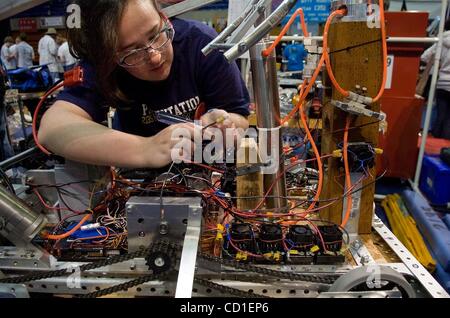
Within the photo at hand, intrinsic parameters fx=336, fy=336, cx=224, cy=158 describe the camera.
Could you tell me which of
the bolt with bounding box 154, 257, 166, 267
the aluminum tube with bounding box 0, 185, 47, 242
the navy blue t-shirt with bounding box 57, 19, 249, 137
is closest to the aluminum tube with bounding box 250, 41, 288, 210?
the navy blue t-shirt with bounding box 57, 19, 249, 137

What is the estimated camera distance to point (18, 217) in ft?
2.11

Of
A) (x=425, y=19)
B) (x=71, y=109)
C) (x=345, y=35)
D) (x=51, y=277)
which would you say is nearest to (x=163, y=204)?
(x=51, y=277)

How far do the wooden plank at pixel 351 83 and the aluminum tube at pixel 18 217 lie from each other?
25.9 inches

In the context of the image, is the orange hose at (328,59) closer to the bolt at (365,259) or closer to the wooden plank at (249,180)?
the wooden plank at (249,180)

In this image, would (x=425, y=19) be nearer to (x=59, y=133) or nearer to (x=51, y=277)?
(x=59, y=133)

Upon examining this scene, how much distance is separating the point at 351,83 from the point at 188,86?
18.7 inches

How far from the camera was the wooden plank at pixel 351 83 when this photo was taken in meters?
0.75

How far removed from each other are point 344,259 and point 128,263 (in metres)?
0.43

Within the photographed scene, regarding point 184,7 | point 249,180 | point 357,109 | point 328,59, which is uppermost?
point 184,7

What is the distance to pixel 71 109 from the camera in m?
0.80

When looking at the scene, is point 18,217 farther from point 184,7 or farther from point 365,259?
point 365,259

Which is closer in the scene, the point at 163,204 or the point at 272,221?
the point at 163,204

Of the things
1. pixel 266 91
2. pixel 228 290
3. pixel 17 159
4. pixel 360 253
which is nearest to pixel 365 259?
pixel 360 253
